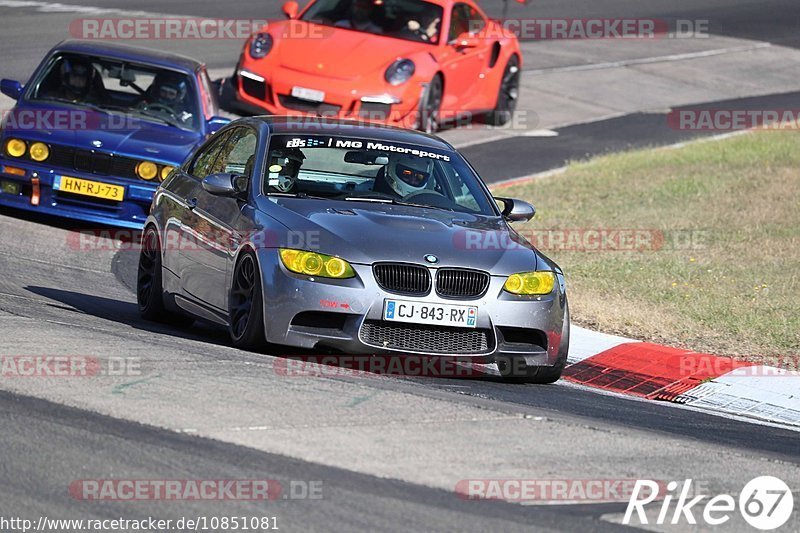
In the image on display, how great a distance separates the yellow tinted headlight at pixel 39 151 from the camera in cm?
1316

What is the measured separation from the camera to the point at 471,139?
1922 centimetres

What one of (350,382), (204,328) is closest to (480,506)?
(350,382)

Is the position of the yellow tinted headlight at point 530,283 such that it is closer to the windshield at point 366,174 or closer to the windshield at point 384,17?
the windshield at point 366,174

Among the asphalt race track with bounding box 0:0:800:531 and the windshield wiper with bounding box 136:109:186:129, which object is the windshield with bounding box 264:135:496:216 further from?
the windshield wiper with bounding box 136:109:186:129

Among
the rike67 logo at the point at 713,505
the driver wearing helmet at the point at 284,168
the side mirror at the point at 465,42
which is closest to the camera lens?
the rike67 logo at the point at 713,505

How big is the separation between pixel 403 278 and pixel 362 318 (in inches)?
12.4

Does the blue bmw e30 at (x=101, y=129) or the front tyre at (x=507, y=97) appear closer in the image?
the blue bmw e30 at (x=101, y=129)

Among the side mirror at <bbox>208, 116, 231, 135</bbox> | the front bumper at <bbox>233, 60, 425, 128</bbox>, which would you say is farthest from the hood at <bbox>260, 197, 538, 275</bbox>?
the front bumper at <bbox>233, 60, 425, 128</bbox>

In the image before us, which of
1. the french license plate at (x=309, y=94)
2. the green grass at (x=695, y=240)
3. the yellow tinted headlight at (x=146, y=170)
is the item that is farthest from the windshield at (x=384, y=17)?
the yellow tinted headlight at (x=146, y=170)

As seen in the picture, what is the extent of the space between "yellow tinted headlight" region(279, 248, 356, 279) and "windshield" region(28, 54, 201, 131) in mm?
6065

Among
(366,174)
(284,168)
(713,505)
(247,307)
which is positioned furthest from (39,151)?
(713,505)

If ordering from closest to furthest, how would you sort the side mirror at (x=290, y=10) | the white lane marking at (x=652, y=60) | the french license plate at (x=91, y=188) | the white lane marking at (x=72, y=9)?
the french license plate at (x=91, y=188) → the side mirror at (x=290, y=10) → the white lane marking at (x=652, y=60) → the white lane marking at (x=72, y=9)

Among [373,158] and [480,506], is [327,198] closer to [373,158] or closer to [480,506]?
[373,158]

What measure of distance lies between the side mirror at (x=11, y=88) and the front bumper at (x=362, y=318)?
6429 mm
